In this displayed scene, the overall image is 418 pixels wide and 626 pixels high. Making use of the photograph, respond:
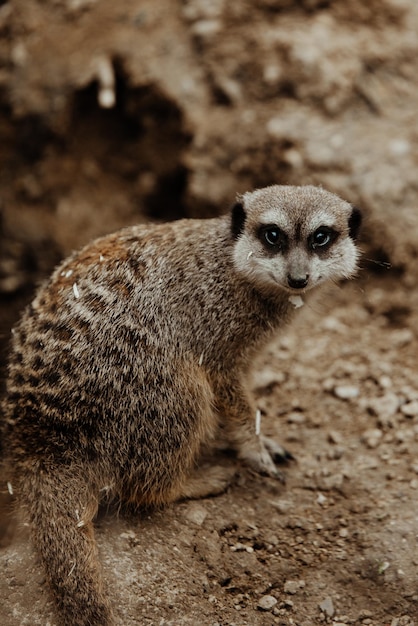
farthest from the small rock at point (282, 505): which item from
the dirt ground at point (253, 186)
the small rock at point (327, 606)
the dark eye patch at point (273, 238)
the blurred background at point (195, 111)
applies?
the blurred background at point (195, 111)

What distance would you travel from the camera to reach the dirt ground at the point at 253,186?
2.86 m

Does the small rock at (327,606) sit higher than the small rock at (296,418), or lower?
lower

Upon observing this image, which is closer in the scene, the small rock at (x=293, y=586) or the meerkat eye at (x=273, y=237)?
the small rock at (x=293, y=586)

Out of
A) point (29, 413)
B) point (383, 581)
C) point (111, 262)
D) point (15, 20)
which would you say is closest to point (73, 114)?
point (15, 20)

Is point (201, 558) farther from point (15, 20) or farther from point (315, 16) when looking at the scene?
point (15, 20)

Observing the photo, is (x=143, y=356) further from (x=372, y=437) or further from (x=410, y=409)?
(x=410, y=409)

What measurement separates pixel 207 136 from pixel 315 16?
3.43 ft

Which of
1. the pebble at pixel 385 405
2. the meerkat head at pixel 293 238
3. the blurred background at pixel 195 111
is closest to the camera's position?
the meerkat head at pixel 293 238

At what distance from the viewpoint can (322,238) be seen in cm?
303

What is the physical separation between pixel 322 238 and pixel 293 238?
0.53 ft

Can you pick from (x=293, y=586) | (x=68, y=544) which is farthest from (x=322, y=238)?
(x=68, y=544)

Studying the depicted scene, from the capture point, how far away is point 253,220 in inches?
121

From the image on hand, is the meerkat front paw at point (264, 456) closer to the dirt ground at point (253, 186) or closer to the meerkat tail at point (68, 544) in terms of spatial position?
the dirt ground at point (253, 186)

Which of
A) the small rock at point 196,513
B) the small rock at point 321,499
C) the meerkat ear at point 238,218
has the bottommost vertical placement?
the small rock at point 321,499
